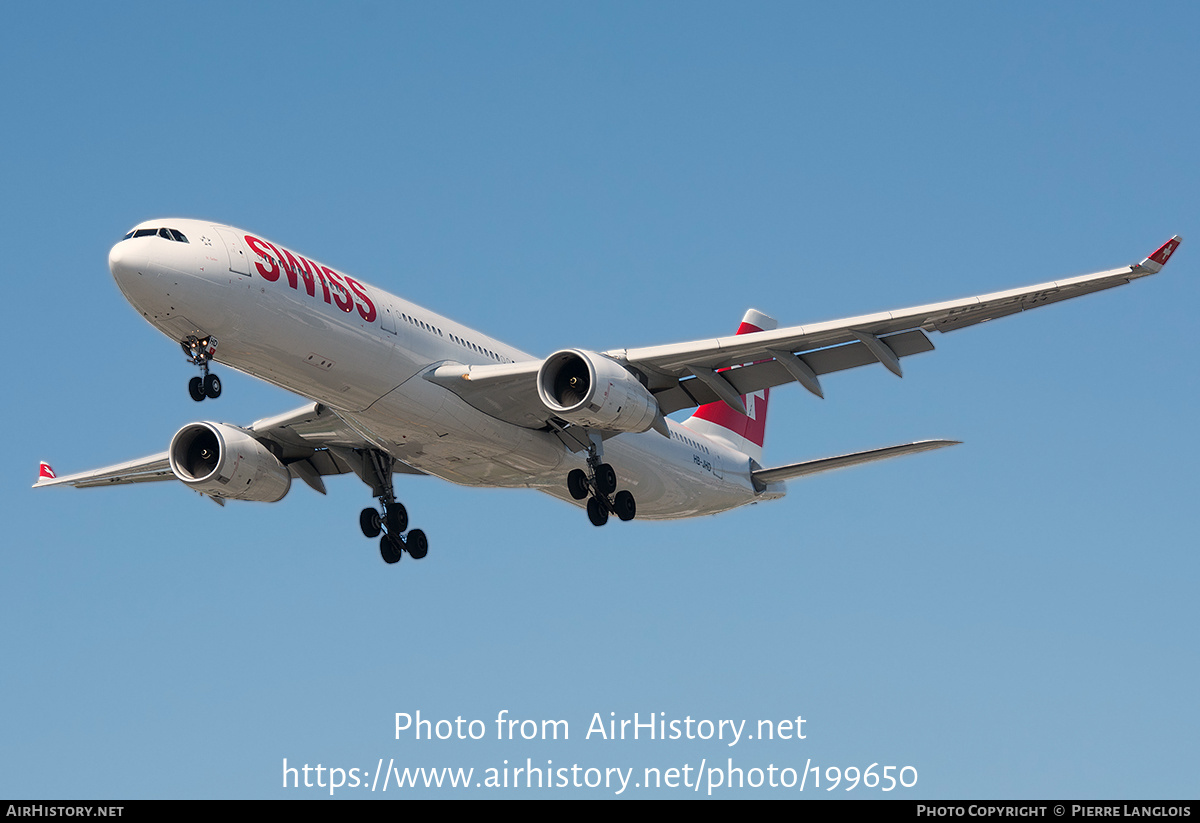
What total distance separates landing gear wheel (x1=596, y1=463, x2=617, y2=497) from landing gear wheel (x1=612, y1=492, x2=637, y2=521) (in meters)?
0.57

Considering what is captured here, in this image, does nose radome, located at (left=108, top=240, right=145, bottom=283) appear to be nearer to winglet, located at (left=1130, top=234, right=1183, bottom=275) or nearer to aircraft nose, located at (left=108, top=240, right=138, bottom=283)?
aircraft nose, located at (left=108, top=240, right=138, bottom=283)

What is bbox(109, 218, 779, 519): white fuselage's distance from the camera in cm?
2400

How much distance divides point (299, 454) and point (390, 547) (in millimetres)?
3134

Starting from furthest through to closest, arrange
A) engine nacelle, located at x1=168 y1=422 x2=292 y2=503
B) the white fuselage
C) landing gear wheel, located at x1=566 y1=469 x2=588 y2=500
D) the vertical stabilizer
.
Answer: the vertical stabilizer
engine nacelle, located at x1=168 y1=422 x2=292 y2=503
landing gear wheel, located at x1=566 y1=469 x2=588 y2=500
the white fuselage

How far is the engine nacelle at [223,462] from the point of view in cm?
3111

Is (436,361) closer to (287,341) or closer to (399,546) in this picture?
(287,341)

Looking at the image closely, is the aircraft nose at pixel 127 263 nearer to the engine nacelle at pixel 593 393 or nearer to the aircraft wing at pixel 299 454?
the aircraft wing at pixel 299 454

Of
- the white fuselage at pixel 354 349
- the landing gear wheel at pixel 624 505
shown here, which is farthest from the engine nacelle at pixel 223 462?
the landing gear wheel at pixel 624 505

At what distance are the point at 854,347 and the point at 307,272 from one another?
1085 cm

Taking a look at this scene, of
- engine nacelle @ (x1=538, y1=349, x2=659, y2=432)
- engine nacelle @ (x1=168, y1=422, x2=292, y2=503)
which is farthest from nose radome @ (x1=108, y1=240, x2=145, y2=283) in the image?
engine nacelle @ (x1=168, y1=422, x2=292, y2=503)

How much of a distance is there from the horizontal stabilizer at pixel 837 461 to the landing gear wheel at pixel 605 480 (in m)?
5.39

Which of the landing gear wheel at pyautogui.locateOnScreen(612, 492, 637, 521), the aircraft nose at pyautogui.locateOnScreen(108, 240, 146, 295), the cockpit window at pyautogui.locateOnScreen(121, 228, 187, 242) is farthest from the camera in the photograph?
the landing gear wheel at pyautogui.locateOnScreen(612, 492, 637, 521)

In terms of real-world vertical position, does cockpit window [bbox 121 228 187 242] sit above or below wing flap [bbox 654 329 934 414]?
below
